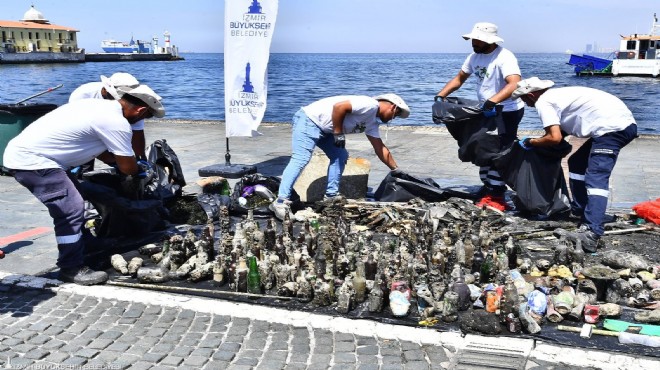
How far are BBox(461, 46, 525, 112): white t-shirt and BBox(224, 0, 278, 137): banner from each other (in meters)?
2.95

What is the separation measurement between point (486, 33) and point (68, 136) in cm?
452

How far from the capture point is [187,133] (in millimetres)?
14008

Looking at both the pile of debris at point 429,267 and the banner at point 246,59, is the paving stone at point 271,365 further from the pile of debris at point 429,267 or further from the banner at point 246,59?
the banner at point 246,59

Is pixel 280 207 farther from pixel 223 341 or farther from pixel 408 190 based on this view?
pixel 223 341

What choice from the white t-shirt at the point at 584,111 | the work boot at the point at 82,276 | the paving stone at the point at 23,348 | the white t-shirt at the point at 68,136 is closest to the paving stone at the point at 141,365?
the paving stone at the point at 23,348

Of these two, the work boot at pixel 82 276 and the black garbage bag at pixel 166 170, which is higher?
the black garbage bag at pixel 166 170

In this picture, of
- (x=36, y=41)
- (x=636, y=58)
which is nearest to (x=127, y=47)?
(x=36, y=41)

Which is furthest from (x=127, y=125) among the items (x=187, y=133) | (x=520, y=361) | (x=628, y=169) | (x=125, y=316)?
(x=187, y=133)

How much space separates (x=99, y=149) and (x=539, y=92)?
4299 mm

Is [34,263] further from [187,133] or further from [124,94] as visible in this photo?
[187,133]

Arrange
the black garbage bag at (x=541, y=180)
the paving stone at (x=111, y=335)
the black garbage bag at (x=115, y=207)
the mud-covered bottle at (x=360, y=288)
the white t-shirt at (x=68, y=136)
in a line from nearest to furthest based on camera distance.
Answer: the paving stone at (x=111, y=335) < the mud-covered bottle at (x=360, y=288) < the white t-shirt at (x=68, y=136) < the black garbage bag at (x=115, y=207) < the black garbage bag at (x=541, y=180)

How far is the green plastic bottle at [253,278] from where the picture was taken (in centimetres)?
521

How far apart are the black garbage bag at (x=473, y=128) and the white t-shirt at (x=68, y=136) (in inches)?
148

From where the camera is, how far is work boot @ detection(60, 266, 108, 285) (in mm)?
5402
